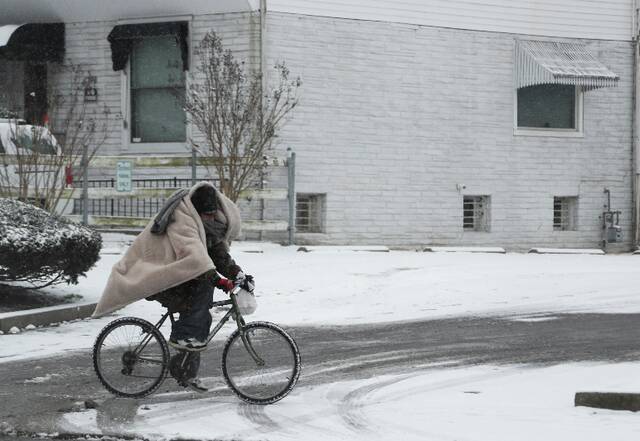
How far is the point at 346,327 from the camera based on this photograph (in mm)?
12562

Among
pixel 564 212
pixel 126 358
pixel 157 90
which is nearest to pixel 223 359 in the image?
pixel 126 358

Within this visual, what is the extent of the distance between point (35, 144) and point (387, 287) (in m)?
6.71

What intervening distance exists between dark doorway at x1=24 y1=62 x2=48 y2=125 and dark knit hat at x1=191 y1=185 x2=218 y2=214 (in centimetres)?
1419

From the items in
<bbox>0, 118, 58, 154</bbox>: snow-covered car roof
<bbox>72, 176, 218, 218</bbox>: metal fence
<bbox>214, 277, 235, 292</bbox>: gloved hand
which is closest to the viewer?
<bbox>214, 277, 235, 292</bbox>: gloved hand

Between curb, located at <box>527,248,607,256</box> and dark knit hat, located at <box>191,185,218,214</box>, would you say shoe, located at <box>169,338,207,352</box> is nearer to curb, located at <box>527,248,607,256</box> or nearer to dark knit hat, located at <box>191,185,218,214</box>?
dark knit hat, located at <box>191,185,218,214</box>

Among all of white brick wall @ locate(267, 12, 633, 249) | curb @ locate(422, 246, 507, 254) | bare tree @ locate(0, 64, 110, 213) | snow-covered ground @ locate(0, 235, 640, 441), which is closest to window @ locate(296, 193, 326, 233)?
white brick wall @ locate(267, 12, 633, 249)

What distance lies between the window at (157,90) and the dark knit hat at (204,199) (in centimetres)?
1287

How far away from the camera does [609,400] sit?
761 centimetres

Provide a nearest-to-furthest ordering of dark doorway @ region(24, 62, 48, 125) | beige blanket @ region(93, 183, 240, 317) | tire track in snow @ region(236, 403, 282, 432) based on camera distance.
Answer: tire track in snow @ region(236, 403, 282, 432), beige blanket @ region(93, 183, 240, 317), dark doorway @ region(24, 62, 48, 125)

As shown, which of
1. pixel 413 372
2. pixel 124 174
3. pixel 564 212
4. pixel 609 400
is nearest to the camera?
pixel 609 400

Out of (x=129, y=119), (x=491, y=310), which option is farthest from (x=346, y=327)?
(x=129, y=119)

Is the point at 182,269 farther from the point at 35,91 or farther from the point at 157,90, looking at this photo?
the point at 35,91

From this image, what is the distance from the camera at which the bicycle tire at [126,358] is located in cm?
840

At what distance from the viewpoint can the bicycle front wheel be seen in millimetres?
8094
